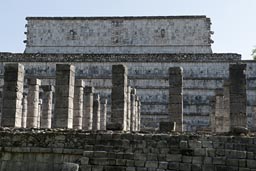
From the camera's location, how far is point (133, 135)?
12242 millimetres

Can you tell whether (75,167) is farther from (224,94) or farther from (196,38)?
(196,38)

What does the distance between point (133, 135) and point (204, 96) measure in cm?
1950

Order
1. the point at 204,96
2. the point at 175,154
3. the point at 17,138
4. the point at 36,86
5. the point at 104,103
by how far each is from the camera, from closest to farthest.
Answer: the point at 175,154 → the point at 17,138 → the point at 36,86 → the point at 104,103 → the point at 204,96

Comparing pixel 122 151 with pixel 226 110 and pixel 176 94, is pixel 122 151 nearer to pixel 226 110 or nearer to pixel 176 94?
pixel 176 94

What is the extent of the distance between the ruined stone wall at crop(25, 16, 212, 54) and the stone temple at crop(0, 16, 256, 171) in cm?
8

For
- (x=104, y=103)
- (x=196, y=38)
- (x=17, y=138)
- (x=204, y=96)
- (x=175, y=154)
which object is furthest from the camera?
(x=196, y=38)

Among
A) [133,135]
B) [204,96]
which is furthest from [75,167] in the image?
[204,96]

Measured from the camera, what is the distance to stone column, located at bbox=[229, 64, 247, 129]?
15633mm

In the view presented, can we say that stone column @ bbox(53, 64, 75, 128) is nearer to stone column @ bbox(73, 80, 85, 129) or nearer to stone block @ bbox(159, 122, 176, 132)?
stone block @ bbox(159, 122, 176, 132)

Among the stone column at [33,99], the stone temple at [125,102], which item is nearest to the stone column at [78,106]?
the stone temple at [125,102]

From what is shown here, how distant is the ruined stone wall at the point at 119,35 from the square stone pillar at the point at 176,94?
22.1 m

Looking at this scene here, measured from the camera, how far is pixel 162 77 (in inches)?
1237

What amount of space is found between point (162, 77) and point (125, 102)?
49.3 ft

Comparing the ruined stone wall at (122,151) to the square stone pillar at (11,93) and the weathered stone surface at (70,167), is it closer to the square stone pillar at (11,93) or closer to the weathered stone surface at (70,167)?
the weathered stone surface at (70,167)
